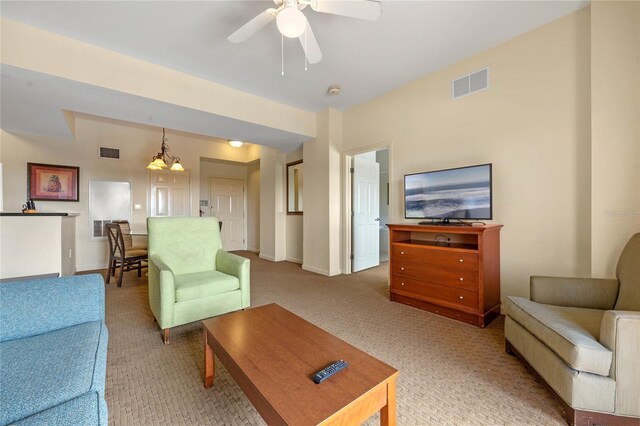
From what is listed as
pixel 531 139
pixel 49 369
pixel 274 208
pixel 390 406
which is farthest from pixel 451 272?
pixel 274 208

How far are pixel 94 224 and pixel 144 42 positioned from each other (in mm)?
3935

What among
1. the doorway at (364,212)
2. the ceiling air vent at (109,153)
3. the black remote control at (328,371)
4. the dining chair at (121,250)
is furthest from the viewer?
the ceiling air vent at (109,153)

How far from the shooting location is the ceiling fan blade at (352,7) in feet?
5.50

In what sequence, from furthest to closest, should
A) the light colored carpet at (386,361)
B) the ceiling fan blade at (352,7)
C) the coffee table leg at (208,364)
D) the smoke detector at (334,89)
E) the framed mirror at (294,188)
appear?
1. the framed mirror at (294,188)
2. the smoke detector at (334,89)
3. the ceiling fan blade at (352,7)
4. the coffee table leg at (208,364)
5. the light colored carpet at (386,361)

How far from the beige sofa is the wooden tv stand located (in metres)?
0.53

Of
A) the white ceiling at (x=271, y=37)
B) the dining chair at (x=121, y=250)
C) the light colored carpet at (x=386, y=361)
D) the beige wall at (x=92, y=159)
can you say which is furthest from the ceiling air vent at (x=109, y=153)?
the light colored carpet at (x=386, y=361)

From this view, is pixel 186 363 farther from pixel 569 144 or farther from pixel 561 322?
pixel 569 144

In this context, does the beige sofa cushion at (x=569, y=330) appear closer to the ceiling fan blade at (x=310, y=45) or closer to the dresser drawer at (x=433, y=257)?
the dresser drawer at (x=433, y=257)

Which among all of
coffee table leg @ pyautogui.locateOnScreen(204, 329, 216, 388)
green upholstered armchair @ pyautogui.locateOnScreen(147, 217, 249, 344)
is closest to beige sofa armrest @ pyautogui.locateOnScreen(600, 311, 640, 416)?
coffee table leg @ pyautogui.locateOnScreen(204, 329, 216, 388)

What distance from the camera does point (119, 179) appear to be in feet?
16.9

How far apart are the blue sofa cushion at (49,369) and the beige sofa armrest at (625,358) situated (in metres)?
2.18

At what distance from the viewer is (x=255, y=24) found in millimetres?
1923

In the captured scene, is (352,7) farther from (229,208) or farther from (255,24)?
(229,208)

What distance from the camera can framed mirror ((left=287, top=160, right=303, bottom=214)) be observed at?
224 inches
